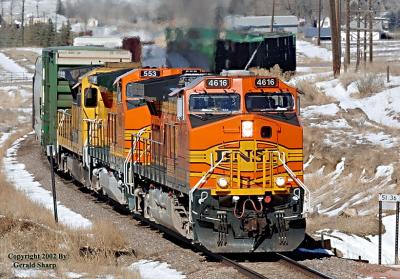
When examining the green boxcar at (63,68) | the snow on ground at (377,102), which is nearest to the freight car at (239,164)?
the green boxcar at (63,68)

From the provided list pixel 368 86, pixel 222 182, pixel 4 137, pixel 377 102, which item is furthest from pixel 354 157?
pixel 4 137

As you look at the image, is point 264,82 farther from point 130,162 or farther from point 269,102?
point 130,162

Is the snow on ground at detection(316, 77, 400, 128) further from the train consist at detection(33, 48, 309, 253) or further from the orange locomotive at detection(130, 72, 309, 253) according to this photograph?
the orange locomotive at detection(130, 72, 309, 253)

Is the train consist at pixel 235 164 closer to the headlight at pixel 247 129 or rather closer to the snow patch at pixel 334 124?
the headlight at pixel 247 129

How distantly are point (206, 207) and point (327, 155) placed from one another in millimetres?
17137

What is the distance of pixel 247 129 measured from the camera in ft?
52.9

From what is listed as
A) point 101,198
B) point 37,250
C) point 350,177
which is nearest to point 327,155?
point 350,177

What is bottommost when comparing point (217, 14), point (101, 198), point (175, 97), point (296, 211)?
point (101, 198)

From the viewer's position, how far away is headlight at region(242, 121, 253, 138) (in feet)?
52.8

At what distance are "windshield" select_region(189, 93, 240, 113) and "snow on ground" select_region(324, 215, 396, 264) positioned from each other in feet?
17.5

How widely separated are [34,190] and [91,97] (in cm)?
550

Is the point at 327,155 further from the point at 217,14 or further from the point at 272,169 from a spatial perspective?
the point at 272,169

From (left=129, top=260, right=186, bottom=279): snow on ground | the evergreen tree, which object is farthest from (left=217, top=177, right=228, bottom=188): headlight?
the evergreen tree

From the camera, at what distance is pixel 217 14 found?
2930cm
